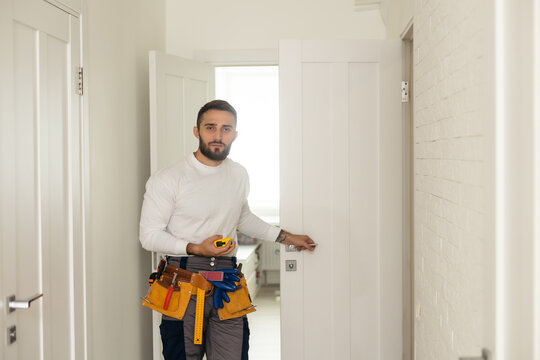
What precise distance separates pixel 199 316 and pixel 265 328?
2554 mm

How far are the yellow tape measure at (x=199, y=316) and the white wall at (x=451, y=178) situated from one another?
939 millimetres

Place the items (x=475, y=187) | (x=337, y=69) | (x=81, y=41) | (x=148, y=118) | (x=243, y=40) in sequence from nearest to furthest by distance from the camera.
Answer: (x=475, y=187) → (x=81, y=41) → (x=337, y=69) → (x=148, y=118) → (x=243, y=40)

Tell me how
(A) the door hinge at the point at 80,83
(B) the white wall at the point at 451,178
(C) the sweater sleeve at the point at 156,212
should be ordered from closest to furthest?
(B) the white wall at the point at 451,178 < (A) the door hinge at the point at 80,83 < (C) the sweater sleeve at the point at 156,212

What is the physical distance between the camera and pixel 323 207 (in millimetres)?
2881

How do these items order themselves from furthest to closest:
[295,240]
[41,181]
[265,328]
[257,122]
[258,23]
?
1. [257,122]
2. [265,328]
3. [258,23]
4. [295,240]
5. [41,181]

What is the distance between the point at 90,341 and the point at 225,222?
2.75ft

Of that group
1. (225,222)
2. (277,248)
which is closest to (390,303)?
(225,222)

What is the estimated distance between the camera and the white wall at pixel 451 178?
1.32 meters

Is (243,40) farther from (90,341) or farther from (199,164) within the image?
(90,341)

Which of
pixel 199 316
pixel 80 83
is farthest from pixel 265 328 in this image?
pixel 80 83

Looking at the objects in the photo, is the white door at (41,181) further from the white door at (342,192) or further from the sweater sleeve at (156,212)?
the white door at (342,192)

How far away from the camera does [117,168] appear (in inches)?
112

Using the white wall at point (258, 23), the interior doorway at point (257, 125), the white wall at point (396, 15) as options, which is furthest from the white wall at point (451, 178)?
the interior doorway at point (257, 125)

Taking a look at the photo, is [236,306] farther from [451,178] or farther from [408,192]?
[451,178]
